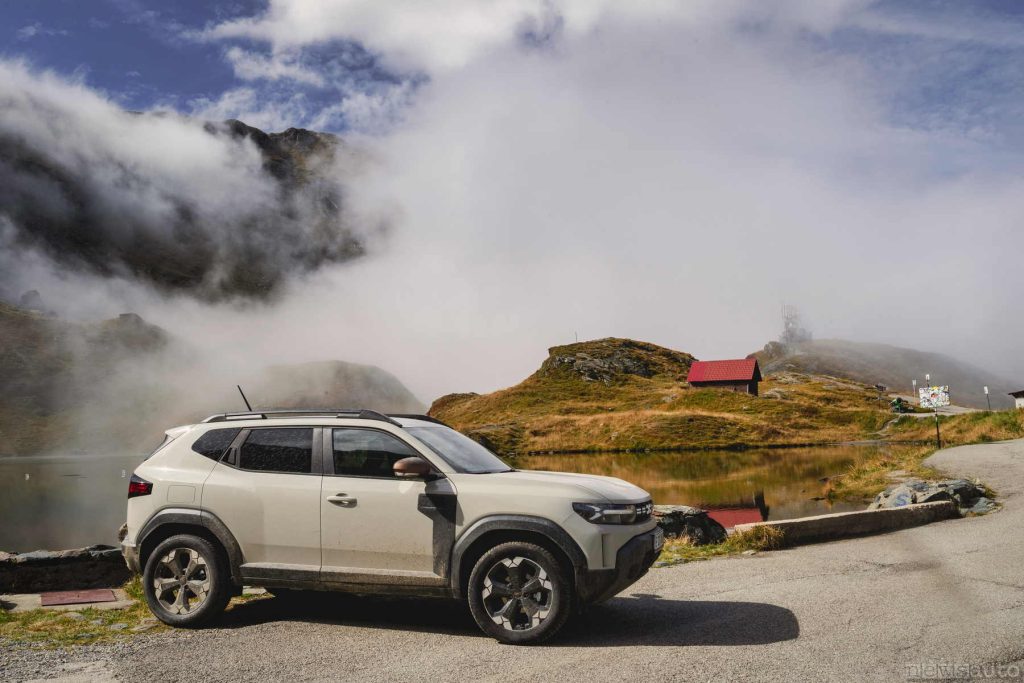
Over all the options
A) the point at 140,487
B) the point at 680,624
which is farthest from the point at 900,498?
the point at 140,487

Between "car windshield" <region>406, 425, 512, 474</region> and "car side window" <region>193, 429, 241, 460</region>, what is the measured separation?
1.99 metres

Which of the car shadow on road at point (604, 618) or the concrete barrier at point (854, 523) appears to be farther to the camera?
the concrete barrier at point (854, 523)

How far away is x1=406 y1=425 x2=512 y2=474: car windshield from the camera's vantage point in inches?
291

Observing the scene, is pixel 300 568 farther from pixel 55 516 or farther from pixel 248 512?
pixel 55 516

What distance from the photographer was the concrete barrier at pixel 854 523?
11477 mm

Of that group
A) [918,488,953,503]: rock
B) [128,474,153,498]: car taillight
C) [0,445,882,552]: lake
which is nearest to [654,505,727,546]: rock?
[918,488,953,503]: rock

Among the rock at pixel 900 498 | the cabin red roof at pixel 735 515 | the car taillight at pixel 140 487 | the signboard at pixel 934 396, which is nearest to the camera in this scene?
the car taillight at pixel 140 487

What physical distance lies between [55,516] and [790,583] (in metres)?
43.6

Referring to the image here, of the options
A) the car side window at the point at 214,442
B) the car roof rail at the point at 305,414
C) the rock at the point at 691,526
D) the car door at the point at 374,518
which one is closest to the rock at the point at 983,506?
the rock at the point at 691,526

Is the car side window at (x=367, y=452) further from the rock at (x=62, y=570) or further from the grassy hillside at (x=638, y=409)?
the grassy hillside at (x=638, y=409)

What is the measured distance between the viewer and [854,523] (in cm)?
1195

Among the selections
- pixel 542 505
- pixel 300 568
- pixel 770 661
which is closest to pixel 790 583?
pixel 770 661

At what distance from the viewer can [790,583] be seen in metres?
8.66

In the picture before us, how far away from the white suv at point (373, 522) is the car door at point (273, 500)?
0.04ft
